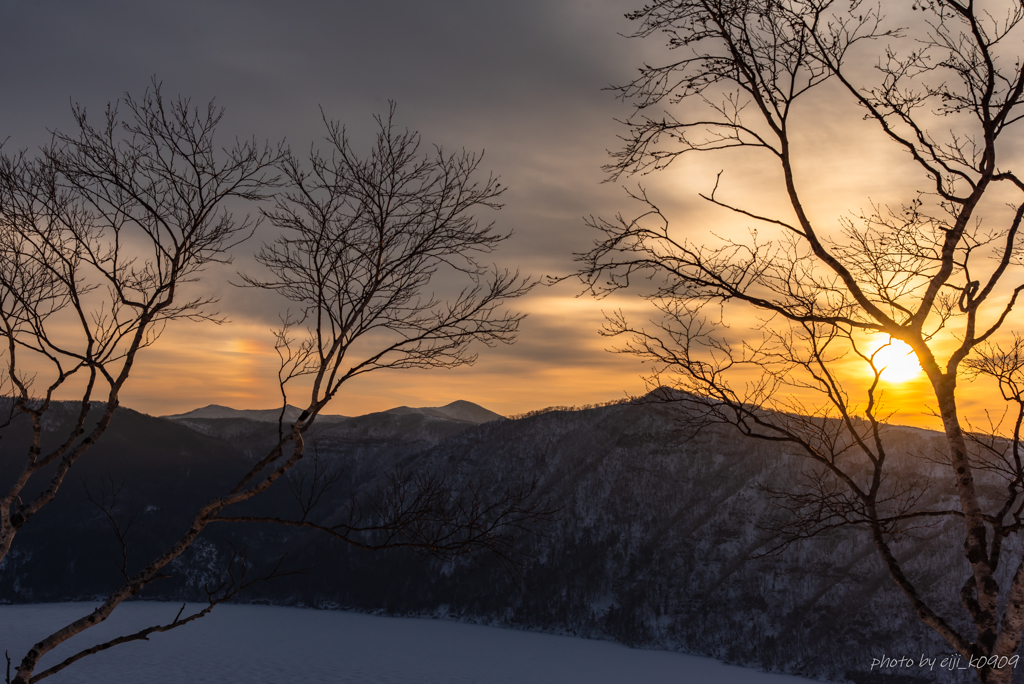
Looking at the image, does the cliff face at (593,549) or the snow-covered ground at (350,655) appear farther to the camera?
the cliff face at (593,549)

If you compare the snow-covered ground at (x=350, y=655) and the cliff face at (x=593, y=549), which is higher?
the cliff face at (x=593, y=549)

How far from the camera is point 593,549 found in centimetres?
6819

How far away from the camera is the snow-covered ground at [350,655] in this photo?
47906 millimetres

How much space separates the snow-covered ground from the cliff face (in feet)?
10.7

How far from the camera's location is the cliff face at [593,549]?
5141cm

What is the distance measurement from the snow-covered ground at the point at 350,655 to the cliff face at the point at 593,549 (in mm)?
3261

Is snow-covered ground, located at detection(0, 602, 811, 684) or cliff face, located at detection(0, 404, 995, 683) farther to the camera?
cliff face, located at detection(0, 404, 995, 683)

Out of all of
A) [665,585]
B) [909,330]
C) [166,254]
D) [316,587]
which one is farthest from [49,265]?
[316,587]

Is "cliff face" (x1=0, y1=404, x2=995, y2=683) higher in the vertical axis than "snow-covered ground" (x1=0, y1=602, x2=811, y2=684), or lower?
higher

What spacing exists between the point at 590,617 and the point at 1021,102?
62.5 meters

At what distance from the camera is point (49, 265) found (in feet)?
24.8

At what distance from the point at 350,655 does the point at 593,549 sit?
24.4 meters

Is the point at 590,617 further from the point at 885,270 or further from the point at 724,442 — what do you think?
the point at 885,270

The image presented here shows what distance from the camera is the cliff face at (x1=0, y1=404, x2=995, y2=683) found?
169 ft
